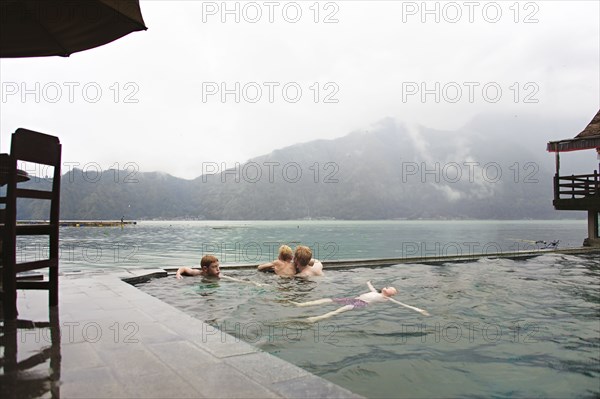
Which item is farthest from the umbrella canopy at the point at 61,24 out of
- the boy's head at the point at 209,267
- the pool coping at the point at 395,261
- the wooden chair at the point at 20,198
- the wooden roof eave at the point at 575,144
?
the wooden roof eave at the point at 575,144

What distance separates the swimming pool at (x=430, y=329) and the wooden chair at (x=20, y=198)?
1.64 metres

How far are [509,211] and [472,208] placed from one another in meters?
15.4

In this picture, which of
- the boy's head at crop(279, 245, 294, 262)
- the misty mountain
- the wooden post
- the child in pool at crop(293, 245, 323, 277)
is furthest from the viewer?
the misty mountain

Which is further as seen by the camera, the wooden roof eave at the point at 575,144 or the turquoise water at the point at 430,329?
the wooden roof eave at the point at 575,144

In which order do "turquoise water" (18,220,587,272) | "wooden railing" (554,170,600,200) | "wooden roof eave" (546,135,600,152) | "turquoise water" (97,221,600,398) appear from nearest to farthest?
"turquoise water" (97,221,600,398) < "wooden roof eave" (546,135,600,152) < "wooden railing" (554,170,600,200) < "turquoise water" (18,220,587,272)

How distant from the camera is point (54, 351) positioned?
8.29ft

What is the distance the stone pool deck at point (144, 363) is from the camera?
1.95m

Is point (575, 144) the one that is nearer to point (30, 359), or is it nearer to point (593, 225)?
point (593, 225)

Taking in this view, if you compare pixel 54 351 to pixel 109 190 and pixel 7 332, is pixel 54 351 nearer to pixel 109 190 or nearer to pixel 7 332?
pixel 7 332

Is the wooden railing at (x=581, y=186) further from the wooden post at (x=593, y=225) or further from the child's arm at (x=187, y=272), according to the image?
the child's arm at (x=187, y=272)

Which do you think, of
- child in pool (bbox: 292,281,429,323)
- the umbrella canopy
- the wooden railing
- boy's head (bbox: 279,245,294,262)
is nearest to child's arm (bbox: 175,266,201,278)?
boy's head (bbox: 279,245,294,262)

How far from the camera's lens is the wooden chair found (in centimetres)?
301

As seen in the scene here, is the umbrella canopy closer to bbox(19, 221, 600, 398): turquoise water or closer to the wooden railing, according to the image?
bbox(19, 221, 600, 398): turquoise water

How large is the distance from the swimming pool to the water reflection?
3.70 ft
